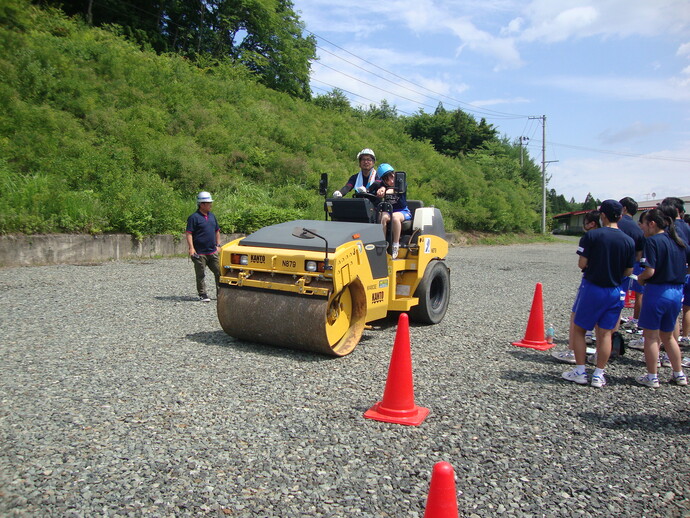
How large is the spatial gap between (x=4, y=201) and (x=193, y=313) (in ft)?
24.9

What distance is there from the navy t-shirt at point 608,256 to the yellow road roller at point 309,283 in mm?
2393

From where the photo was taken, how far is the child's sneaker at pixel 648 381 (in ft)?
18.8

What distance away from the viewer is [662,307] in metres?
5.69

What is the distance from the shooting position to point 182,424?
427 cm

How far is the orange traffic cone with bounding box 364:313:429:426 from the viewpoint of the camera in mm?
4539

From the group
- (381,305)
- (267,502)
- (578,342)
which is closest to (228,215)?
(381,305)

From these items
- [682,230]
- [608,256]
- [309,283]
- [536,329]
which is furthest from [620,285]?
[309,283]

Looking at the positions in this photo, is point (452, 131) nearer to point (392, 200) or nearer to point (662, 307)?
point (392, 200)

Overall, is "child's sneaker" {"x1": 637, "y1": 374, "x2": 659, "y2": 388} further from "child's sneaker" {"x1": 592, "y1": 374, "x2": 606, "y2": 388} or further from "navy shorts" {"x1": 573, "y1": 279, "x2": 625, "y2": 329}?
"navy shorts" {"x1": 573, "y1": 279, "x2": 625, "y2": 329}

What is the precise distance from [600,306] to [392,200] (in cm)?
315

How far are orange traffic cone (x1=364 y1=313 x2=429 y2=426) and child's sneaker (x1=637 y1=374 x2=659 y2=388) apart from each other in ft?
8.57

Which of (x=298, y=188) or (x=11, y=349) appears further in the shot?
(x=298, y=188)

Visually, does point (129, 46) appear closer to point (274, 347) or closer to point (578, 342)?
point (274, 347)

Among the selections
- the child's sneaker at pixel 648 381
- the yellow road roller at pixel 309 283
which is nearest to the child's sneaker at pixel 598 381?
the child's sneaker at pixel 648 381
